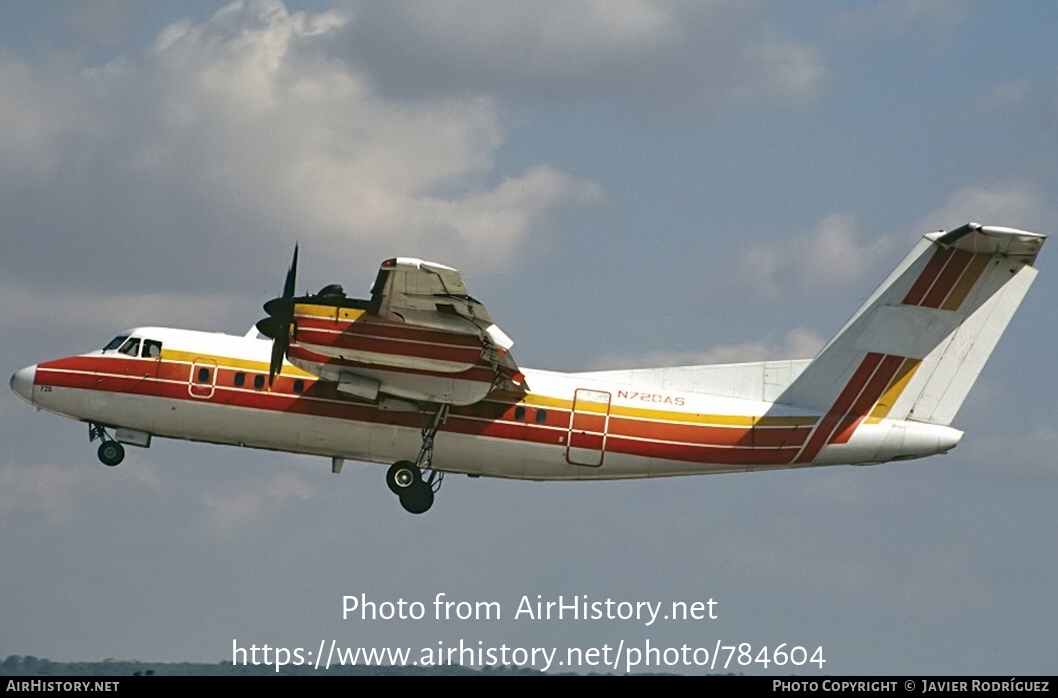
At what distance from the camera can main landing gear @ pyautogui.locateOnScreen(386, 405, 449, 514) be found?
27.0 m

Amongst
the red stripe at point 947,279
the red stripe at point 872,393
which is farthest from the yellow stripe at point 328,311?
the red stripe at point 947,279

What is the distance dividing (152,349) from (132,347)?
44cm

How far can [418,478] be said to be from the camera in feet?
89.9

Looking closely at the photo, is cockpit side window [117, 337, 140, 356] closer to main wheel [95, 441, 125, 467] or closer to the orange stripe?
main wheel [95, 441, 125, 467]

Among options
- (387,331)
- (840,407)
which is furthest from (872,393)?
(387,331)

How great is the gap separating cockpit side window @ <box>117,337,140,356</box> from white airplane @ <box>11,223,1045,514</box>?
3 cm

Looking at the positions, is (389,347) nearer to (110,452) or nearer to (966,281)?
(110,452)

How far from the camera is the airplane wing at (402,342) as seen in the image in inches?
969

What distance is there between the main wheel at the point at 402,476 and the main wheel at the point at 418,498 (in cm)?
7

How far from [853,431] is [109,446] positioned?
14.1 m

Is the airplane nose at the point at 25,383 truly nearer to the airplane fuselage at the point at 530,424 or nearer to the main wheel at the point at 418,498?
the airplane fuselage at the point at 530,424

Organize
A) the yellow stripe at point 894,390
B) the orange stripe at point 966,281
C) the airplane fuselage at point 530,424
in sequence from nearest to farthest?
the orange stripe at point 966,281 → the yellow stripe at point 894,390 → the airplane fuselage at point 530,424
